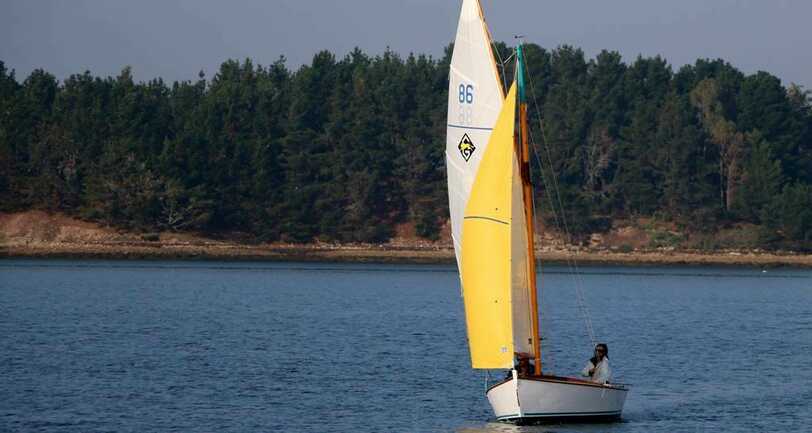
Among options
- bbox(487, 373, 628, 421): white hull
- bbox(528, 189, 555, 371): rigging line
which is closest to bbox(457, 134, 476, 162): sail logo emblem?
bbox(528, 189, 555, 371): rigging line

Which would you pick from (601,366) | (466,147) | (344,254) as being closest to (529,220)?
(466,147)

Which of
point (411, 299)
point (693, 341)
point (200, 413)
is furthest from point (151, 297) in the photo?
point (200, 413)

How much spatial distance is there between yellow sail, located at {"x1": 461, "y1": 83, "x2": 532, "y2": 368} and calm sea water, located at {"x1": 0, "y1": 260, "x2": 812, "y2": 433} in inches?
96.7

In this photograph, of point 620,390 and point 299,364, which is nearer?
point 620,390

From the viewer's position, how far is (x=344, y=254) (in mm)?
166125

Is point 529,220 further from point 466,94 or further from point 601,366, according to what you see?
point 601,366

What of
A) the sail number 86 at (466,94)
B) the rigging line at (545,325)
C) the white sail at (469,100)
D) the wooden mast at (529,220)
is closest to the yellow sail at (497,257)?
the wooden mast at (529,220)

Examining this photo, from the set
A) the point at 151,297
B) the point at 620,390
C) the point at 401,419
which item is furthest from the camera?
the point at 151,297

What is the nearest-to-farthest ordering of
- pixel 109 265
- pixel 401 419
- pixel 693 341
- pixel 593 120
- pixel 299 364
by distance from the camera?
pixel 401 419 < pixel 299 364 < pixel 693 341 < pixel 109 265 < pixel 593 120

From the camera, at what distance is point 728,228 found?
6580 inches

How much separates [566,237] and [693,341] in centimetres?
9656

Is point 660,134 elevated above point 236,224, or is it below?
above

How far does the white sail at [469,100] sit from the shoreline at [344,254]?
396 ft

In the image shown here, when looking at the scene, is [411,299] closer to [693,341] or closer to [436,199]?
[693,341]
